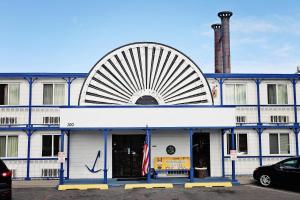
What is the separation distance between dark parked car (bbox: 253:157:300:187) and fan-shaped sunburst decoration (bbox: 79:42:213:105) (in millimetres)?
4808

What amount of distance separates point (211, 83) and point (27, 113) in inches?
440

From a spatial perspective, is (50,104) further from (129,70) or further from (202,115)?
(202,115)

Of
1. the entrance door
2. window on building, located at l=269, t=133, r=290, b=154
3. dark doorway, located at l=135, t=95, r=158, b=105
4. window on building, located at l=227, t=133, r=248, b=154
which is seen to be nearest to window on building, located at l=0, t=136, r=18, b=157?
the entrance door

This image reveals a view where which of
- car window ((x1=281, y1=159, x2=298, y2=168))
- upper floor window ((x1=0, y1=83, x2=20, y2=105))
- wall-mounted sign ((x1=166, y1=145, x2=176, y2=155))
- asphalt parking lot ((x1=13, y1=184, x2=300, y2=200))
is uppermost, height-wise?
upper floor window ((x1=0, y1=83, x2=20, y2=105))

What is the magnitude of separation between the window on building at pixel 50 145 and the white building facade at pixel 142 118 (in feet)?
0.19

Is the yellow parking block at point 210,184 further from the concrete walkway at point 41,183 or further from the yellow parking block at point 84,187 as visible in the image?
the yellow parking block at point 84,187

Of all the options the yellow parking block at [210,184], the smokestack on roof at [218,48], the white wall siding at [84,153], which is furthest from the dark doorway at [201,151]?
the smokestack on roof at [218,48]

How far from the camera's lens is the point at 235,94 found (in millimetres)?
23109

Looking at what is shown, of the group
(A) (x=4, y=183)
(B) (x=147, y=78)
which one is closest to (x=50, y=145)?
(B) (x=147, y=78)

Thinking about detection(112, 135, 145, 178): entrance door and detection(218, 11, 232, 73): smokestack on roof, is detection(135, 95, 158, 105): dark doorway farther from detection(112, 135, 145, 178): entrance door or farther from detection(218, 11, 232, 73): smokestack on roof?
detection(218, 11, 232, 73): smokestack on roof

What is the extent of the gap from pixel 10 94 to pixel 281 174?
15647 millimetres

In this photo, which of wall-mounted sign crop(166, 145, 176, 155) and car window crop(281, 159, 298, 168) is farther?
wall-mounted sign crop(166, 145, 176, 155)

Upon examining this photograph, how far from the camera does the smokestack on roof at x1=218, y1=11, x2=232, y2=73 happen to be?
1229 inches

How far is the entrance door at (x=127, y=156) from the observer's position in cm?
2036
